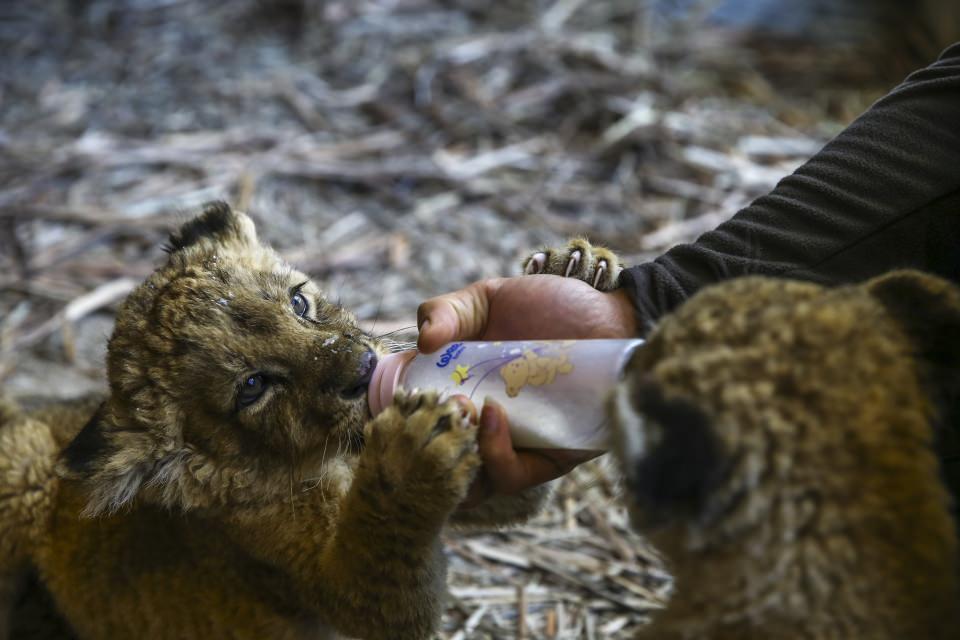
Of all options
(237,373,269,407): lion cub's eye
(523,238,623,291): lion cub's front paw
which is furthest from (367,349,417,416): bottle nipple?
(523,238,623,291): lion cub's front paw

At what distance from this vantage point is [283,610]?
146 inches

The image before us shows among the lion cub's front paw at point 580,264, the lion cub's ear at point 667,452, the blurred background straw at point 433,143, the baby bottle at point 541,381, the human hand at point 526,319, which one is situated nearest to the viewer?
the lion cub's ear at point 667,452

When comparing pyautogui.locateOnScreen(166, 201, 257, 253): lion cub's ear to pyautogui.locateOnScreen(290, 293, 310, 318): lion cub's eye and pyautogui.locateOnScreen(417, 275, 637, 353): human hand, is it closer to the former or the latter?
pyautogui.locateOnScreen(290, 293, 310, 318): lion cub's eye

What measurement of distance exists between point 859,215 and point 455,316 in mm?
1559

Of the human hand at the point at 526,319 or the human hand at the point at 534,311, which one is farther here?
the human hand at the point at 534,311

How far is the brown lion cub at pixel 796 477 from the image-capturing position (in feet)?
6.18

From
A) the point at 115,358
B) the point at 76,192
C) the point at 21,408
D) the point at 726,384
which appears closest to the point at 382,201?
the point at 76,192

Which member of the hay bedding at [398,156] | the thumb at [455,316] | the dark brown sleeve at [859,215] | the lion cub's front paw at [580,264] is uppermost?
the dark brown sleeve at [859,215]

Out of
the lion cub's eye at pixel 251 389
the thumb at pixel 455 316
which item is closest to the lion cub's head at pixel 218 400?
the lion cub's eye at pixel 251 389

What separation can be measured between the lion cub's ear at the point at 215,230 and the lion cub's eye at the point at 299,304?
1.76 ft

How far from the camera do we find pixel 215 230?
4223mm

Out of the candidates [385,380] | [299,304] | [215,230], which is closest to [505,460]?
[385,380]

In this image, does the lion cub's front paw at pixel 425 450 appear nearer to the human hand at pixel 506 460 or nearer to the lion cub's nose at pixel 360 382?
the human hand at pixel 506 460

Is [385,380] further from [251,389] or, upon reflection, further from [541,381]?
[541,381]
